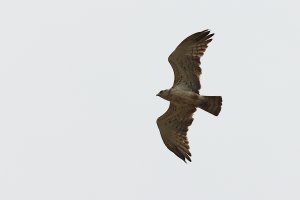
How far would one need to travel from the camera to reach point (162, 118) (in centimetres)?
2455

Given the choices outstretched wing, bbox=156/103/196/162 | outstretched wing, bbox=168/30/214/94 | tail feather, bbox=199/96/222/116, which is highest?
outstretched wing, bbox=168/30/214/94

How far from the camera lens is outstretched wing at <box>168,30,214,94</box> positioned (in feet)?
76.5

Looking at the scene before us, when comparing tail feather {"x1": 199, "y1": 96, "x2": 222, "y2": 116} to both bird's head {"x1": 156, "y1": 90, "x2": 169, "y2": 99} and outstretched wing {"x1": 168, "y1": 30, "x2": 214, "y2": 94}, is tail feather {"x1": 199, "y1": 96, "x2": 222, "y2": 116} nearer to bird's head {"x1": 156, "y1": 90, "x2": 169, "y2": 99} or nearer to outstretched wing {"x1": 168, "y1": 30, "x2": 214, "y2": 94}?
outstretched wing {"x1": 168, "y1": 30, "x2": 214, "y2": 94}

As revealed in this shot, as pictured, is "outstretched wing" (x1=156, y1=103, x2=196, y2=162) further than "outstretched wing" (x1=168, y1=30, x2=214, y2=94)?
Yes

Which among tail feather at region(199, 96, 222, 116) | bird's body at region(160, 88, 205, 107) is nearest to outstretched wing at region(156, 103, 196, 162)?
bird's body at region(160, 88, 205, 107)

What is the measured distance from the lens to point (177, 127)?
969 inches

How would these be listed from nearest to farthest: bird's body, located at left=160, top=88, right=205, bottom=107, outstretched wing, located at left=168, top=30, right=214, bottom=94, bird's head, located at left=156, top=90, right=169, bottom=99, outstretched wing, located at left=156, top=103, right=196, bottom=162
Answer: outstretched wing, located at left=168, top=30, right=214, bottom=94 < bird's body, located at left=160, top=88, right=205, bottom=107 < bird's head, located at left=156, top=90, right=169, bottom=99 < outstretched wing, located at left=156, top=103, right=196, bottom=162

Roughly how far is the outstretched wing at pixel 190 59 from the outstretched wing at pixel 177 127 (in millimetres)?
910

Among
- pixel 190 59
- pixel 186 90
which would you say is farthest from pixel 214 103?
pixel 190 59

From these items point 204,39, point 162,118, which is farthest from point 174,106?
point 204,39

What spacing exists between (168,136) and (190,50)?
9.17ft

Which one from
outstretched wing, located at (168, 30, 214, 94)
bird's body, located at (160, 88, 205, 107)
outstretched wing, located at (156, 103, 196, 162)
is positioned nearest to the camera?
outstretched wing, located at (168, 30, 214, 94)

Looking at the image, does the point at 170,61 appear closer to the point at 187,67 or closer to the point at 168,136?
the point at 187,67

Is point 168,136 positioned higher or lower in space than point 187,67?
lower
